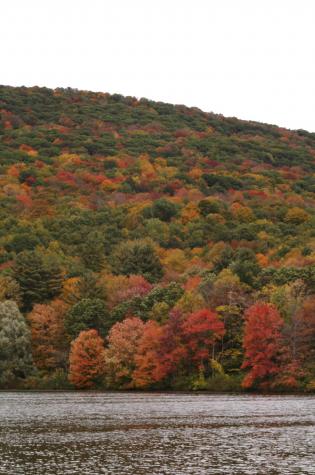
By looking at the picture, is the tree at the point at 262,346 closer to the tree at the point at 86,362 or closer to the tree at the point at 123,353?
the tree at the point at 123,353

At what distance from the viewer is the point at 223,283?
11756 cm

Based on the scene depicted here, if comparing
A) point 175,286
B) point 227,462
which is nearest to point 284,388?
point 175,286

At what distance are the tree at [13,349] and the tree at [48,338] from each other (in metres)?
2.50

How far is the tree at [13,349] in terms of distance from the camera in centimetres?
11406

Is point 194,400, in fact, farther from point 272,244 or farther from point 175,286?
point 272,244

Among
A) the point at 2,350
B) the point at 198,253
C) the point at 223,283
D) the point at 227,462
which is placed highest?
the point at 198,253

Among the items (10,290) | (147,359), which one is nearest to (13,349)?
(147,359)

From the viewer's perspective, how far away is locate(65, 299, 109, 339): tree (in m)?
120

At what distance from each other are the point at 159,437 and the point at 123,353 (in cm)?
5355

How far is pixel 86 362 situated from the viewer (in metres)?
111

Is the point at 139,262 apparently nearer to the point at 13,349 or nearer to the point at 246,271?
the point at 246,271

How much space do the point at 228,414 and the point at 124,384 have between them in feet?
139

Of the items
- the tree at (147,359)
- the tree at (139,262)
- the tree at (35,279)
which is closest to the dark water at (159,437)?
the tree at (147,359)

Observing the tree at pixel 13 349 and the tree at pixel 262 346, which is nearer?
the tree at pixel 262 346
